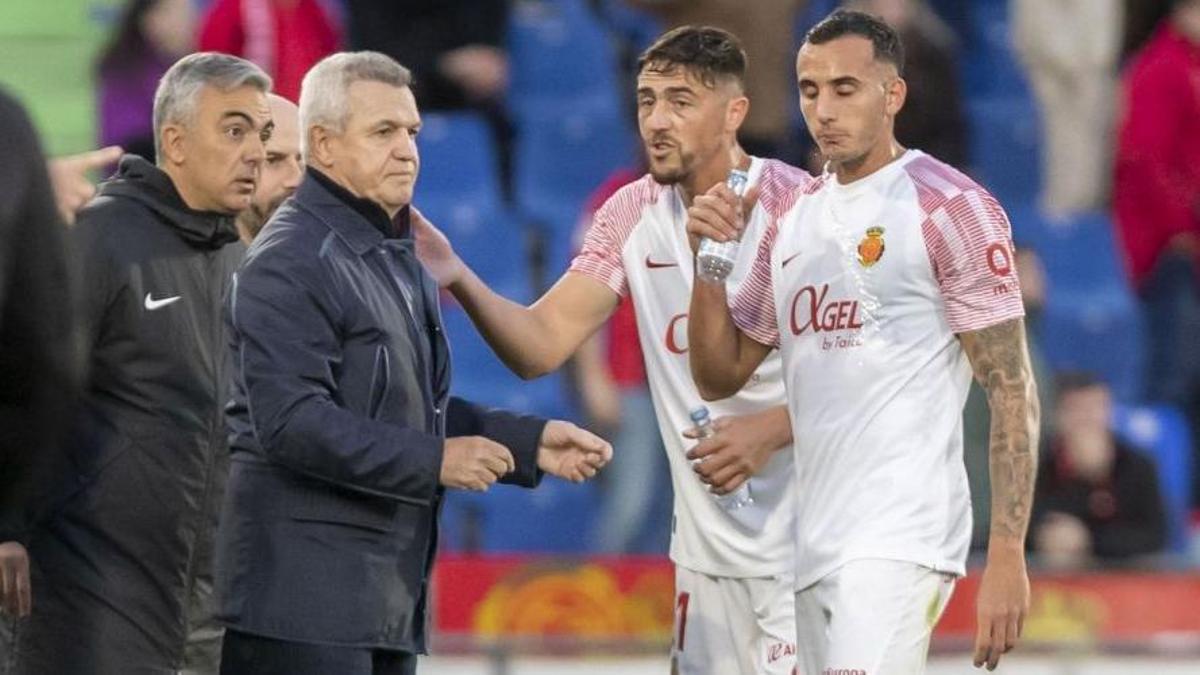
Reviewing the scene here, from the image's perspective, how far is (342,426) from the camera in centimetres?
514

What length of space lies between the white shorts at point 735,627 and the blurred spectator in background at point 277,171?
147cm

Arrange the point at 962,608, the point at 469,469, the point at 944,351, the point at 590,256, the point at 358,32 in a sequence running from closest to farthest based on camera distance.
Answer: the point at 469,469
the point at 944,351
the point at 590,256
the point at 962,608
the point at 358,32

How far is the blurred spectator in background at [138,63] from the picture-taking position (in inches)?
412

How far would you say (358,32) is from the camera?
1101cm

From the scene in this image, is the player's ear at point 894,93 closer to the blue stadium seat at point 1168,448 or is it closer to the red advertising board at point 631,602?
the red advertising board at point 631,602

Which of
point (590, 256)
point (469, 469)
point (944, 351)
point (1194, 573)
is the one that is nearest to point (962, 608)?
point (1194, 573)

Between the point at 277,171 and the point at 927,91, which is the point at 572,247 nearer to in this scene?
the point at 927,91

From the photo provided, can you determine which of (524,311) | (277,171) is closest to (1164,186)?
(524,311)

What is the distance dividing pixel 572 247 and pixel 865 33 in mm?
5235

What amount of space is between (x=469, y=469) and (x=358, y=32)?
19.9 ft

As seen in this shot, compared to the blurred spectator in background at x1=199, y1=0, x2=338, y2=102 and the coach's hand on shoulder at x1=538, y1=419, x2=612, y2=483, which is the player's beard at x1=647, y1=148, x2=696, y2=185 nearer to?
the coach's hand on shoulder at x1=538, y1=419, x2=612, y2=483

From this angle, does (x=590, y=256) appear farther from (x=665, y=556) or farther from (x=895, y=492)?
(x=665, y=556)

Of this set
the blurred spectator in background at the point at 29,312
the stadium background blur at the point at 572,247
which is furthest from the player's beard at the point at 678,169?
the blurred spectator in background at the point at 29,312

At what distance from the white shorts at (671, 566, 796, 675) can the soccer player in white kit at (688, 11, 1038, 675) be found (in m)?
0.54
